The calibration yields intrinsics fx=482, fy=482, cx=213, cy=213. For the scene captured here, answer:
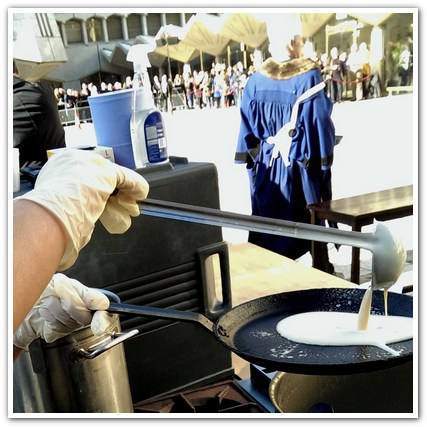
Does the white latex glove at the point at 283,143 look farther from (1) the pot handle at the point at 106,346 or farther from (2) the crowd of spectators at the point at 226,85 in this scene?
(2) the crowd of spectators at the point at 226,85

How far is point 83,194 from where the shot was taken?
65 cm

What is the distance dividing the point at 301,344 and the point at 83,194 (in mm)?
421

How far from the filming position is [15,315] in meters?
0.48

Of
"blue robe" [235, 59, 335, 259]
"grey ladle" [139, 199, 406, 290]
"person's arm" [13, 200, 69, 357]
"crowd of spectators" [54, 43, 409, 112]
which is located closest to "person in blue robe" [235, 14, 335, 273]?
"blue robe" [235, 59, 335, 259]

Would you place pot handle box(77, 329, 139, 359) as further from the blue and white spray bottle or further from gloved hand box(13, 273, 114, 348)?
the blue and white spray bottle

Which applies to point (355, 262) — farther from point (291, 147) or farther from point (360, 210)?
point (291, 147)

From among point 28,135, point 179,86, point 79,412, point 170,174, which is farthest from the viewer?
point 179,86

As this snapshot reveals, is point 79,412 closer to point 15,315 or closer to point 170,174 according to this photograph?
point 15,315

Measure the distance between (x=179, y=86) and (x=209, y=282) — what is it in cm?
1136

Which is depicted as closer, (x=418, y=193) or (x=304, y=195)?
(x=418, y=193)

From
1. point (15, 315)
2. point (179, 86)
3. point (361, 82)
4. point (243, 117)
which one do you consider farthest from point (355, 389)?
point (179, 86)

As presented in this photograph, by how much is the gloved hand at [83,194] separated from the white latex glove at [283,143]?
2199 millimetres

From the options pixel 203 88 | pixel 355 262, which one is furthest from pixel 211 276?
pixel 203 88

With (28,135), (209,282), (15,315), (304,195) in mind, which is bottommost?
(304,195)
